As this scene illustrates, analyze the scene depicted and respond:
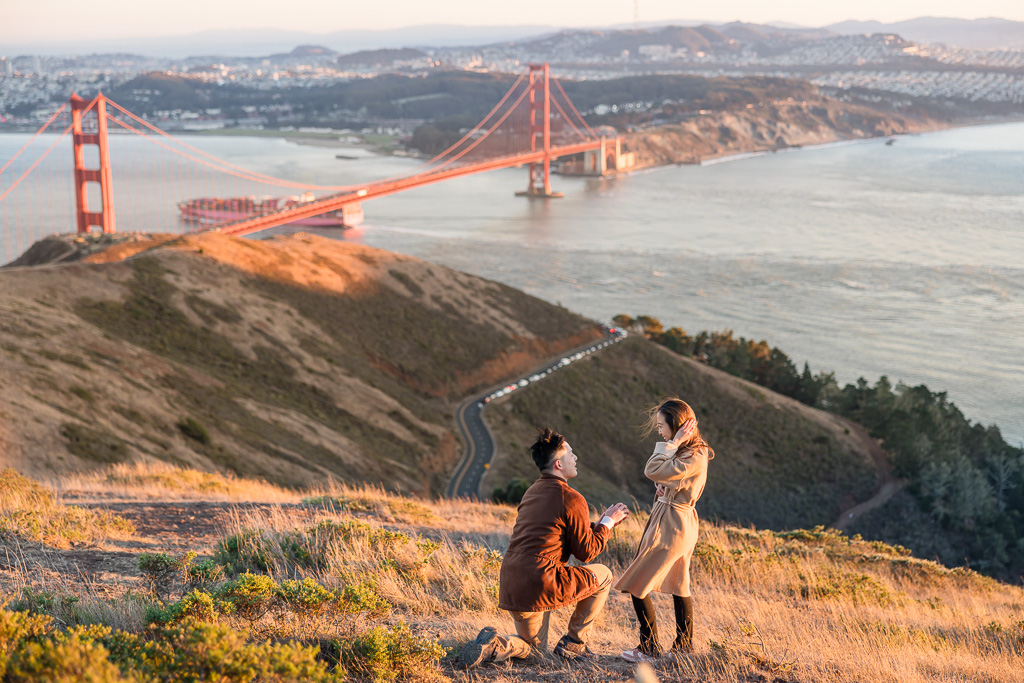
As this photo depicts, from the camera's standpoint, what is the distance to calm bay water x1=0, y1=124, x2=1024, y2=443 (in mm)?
48062

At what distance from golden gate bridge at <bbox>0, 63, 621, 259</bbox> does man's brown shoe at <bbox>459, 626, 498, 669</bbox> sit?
48744 mm

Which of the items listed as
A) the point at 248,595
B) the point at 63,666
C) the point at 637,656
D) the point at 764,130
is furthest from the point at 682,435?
the point at 764,130

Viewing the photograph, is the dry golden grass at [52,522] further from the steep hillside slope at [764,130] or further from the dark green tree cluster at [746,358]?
the steep hillside slope at [764,130]

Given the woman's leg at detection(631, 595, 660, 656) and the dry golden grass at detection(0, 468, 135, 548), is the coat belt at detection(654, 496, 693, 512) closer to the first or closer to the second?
the woman's leg at detection(631, 595, 660, 656)

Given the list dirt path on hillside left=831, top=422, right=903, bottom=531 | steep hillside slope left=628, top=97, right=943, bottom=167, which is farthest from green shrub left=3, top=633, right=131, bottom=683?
steep hillside slope left=628, top=97, right=943, bottom=167

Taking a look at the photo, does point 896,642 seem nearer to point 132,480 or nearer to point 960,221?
point 132,480

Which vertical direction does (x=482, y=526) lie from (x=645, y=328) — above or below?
above

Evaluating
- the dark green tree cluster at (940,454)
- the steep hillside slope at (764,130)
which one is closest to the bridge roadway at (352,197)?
the dark green tree cluster at (940,454)

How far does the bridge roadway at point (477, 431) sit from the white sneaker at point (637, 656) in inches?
676

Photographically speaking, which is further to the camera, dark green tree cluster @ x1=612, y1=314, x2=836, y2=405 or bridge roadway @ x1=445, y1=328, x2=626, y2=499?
dark green tree cluster @ x1=612, y1=314, x2=836, y2=405

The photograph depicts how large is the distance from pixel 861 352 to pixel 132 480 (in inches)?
1657

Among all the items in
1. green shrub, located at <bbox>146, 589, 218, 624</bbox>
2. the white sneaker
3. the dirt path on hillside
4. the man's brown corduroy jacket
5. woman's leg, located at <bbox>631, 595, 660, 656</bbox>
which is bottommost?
the dirt path on hillside

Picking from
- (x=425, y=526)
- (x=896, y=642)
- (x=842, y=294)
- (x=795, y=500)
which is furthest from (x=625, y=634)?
(x=842, y=294)

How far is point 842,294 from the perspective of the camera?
57.2 metres
